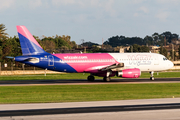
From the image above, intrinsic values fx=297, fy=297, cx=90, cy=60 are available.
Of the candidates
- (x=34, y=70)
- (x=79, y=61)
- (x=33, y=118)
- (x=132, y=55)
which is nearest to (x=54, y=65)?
(x=79, y=61)

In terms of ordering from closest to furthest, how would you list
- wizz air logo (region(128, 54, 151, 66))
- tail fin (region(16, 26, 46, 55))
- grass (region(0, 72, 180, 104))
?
grass (region(0, 72, 180, 104)), tail fin (region(16, 26, 46, 55)), wizz air logo (region(128, 54, 151, 66))

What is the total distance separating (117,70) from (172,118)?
27.9 metres

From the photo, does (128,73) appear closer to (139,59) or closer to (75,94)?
(139,59)

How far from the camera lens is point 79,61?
139 ft

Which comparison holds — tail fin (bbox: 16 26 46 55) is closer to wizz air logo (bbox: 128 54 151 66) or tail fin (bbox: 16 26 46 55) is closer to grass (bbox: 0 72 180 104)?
grass (bbox: 0 72 180 104)

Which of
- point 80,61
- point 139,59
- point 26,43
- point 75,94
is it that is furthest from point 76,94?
point 139,59

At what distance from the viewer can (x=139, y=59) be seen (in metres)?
44.5

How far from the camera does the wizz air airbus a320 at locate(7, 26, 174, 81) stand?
4153 cm

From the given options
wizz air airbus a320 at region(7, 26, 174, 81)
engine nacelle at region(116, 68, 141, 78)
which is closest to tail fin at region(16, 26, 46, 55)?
wizz air airbus a320 at region(7, 26, 174, 81)

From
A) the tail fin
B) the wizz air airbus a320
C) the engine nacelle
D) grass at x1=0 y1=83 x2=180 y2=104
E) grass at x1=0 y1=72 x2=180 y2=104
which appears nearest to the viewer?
grass at x1=0 y1=83 x2=180 y2=104

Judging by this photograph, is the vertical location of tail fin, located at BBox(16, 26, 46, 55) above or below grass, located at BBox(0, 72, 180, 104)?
above

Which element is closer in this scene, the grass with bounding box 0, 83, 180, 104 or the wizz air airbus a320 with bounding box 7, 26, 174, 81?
the grass with bounding box 0, 83, 180, 104

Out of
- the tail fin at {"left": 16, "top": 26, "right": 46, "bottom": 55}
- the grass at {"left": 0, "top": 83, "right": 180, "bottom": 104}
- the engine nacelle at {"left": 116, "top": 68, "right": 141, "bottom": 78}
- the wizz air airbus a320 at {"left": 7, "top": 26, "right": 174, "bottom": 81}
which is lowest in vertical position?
the grass at {"left": 0, "top": 83, "right": 180, "bottom": 104}

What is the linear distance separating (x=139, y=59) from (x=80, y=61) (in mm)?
8986
